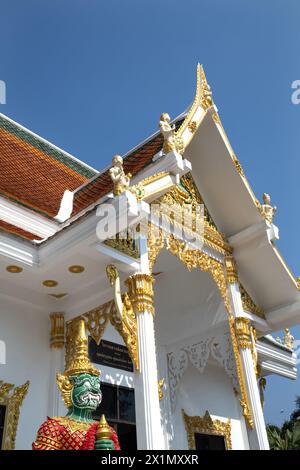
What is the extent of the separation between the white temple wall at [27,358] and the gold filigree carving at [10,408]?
0.25 feet

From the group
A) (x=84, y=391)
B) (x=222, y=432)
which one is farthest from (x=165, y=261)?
(x=84, y=391)

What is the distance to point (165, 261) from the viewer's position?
680cm

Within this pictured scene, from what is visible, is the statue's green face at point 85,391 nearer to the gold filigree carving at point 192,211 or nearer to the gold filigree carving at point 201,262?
the gold filigree carving at point 192,211

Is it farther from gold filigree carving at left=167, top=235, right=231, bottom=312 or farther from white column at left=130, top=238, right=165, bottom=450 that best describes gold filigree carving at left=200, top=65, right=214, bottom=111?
white column at left=130, top=238, right=165, bottom=450

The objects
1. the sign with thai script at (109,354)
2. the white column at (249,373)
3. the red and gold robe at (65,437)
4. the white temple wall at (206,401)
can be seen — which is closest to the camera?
the red and gold robe at (65,437)

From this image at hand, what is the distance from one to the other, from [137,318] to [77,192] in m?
4.10

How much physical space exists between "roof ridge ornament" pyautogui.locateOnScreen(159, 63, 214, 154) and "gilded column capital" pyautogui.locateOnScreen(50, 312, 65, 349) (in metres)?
2.51

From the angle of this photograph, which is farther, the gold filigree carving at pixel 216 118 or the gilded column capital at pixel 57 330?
the gold filigree carving at pixel 216 118

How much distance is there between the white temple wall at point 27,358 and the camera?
5.56 m

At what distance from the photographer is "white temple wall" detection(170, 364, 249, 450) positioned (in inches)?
288

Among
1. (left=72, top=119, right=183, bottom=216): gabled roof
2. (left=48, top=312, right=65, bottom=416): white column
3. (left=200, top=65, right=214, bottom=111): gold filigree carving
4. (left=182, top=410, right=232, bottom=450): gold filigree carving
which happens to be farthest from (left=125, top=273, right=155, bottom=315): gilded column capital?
(left=182, top=410, right=232, bottom=450): gold filigree carving

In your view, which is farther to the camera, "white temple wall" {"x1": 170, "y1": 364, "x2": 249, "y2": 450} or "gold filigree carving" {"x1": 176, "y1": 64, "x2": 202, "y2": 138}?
"white temple wall" {"x1": 170, "y1": 364, "x2": 249, "y2": 450}

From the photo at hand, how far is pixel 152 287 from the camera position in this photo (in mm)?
5844

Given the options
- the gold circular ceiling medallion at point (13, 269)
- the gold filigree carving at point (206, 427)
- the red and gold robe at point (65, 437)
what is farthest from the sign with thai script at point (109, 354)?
the red and gold robe at point (65, 437)
